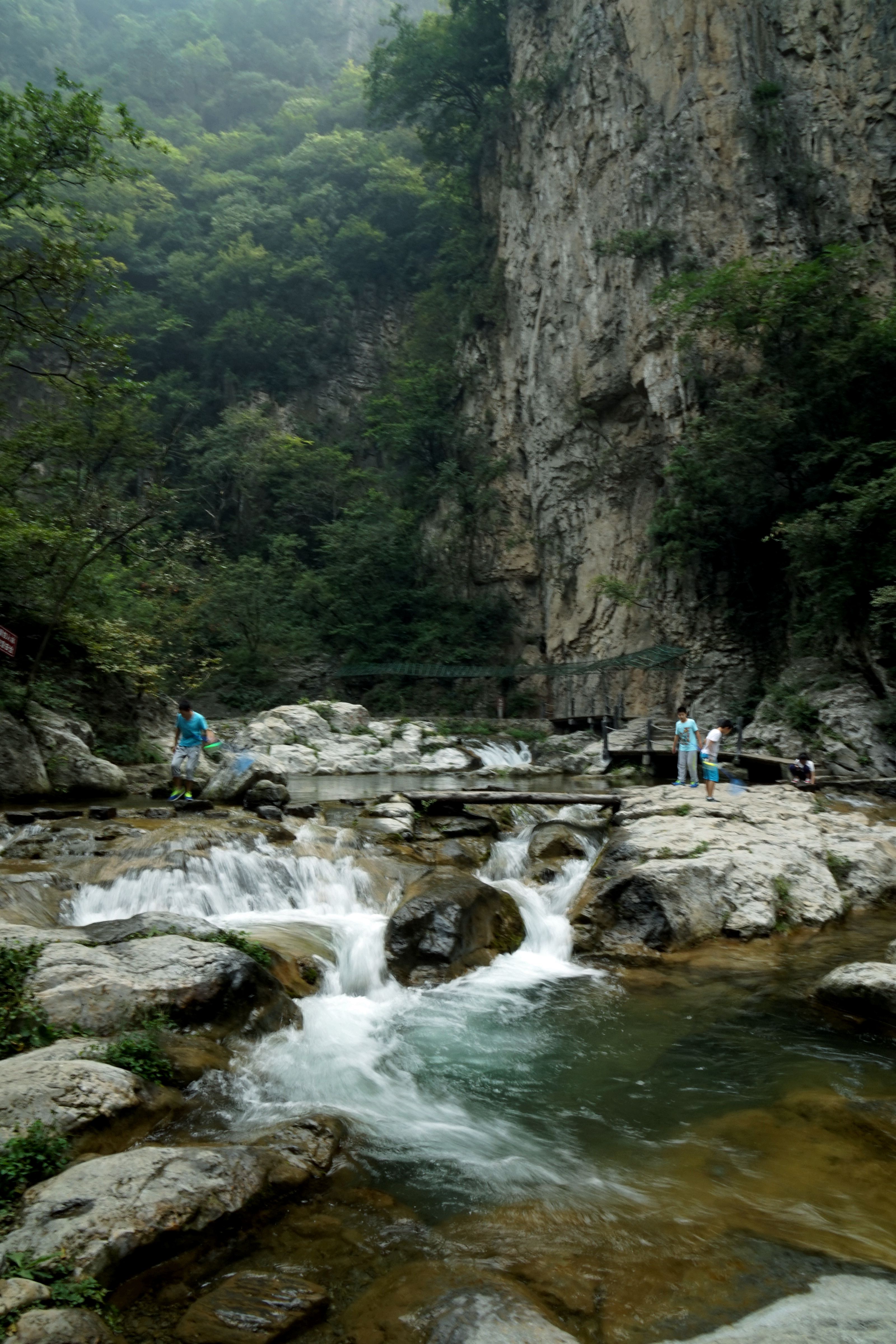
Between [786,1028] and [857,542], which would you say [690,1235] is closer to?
[786,1028]

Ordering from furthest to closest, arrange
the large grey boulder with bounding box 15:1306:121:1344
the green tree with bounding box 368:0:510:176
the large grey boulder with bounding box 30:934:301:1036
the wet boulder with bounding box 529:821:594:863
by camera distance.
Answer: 1. the green tree with bounding box 368:0:510:176
2. the wet boulder with bounding box 529:821:594:863
3. the large grey boulder with bounding box 30:934:301:1036
4. the large grey boulder with bounding box 15:1306:121:1344

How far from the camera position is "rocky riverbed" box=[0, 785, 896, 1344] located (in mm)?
3004

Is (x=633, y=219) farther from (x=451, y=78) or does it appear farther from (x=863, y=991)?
(x=863, y=991)

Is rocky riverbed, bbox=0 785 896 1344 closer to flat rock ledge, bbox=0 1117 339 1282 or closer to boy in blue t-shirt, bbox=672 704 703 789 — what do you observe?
flat rock ledge, bbox=0 1117 339 1282

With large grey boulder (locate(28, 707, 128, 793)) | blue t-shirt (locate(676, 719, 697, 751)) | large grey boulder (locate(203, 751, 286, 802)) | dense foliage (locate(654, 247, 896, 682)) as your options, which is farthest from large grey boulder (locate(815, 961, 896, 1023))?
large grey boulder (locate(28, 707, 128, 793))

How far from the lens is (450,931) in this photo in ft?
24.4

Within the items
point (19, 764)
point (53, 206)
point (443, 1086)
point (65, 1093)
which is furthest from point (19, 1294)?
point (53, 206)

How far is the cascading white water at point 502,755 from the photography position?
22.2 m

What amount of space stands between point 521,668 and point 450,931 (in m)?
19.5

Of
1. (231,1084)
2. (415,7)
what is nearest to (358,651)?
(231,1084)

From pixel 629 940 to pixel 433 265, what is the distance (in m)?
40.1

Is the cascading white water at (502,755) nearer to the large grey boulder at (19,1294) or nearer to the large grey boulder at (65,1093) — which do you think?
the large grey boulder at (65,1093)

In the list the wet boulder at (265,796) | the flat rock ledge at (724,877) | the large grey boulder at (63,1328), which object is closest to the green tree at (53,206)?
the wet boulder at (265,796)

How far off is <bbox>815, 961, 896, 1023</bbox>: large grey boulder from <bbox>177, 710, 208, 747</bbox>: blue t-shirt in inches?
356
